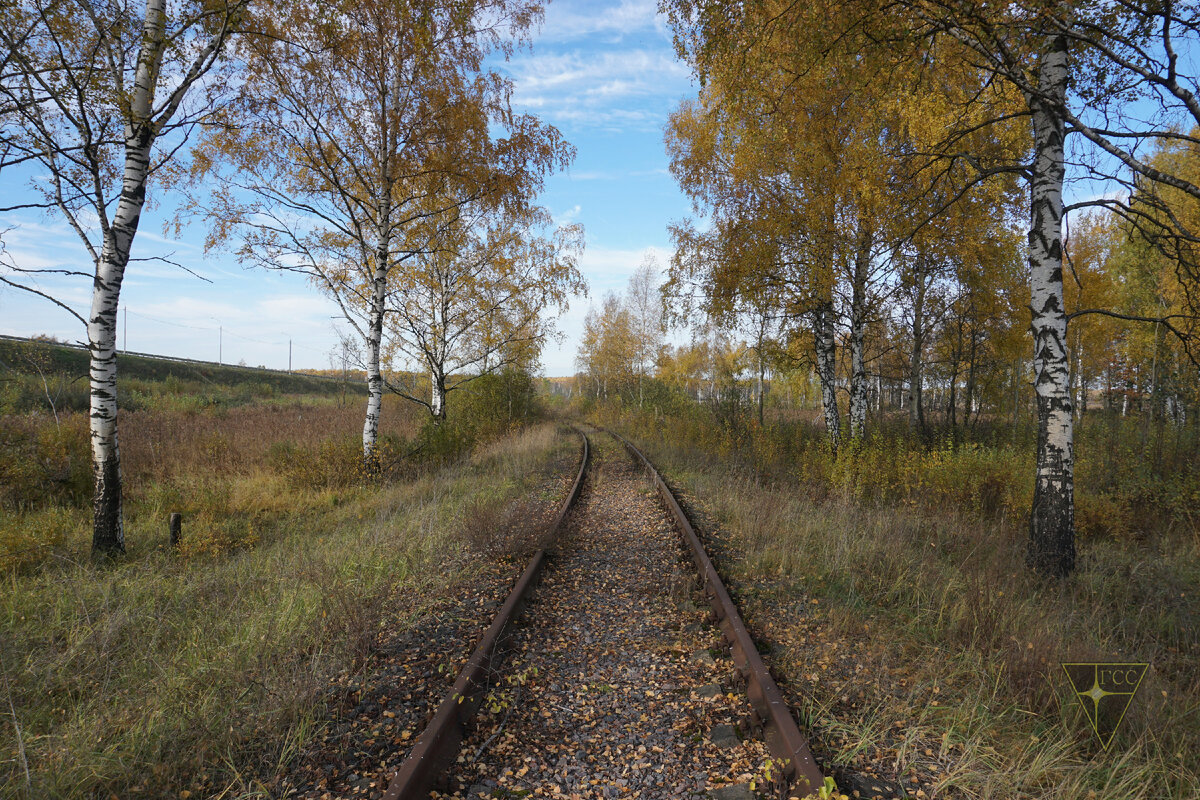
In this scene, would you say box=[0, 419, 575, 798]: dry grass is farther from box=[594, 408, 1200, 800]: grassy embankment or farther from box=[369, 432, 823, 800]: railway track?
box=[594, 408, 1200, 800]: grassy embankment

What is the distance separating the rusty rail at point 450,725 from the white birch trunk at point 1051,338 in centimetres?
542

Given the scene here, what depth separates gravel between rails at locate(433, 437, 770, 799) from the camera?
97.9 inches

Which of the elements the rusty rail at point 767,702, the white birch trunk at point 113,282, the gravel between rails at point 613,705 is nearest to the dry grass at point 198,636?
the white birch trunk at point 113,282

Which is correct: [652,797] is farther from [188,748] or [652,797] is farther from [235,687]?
[235,687]

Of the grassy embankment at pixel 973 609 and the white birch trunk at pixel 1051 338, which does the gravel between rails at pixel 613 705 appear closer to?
the grassy embankment at pixel 973 609

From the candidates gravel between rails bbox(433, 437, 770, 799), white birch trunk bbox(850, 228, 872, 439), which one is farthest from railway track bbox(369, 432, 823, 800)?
white birch trunk bbox(850, 228, 872, 439)

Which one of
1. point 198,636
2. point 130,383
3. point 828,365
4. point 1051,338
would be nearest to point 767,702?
point 198,636

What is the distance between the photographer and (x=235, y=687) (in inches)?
116

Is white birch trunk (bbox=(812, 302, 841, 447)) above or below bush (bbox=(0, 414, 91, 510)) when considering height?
above

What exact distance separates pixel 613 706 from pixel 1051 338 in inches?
211

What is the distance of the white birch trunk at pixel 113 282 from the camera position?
5465mm
